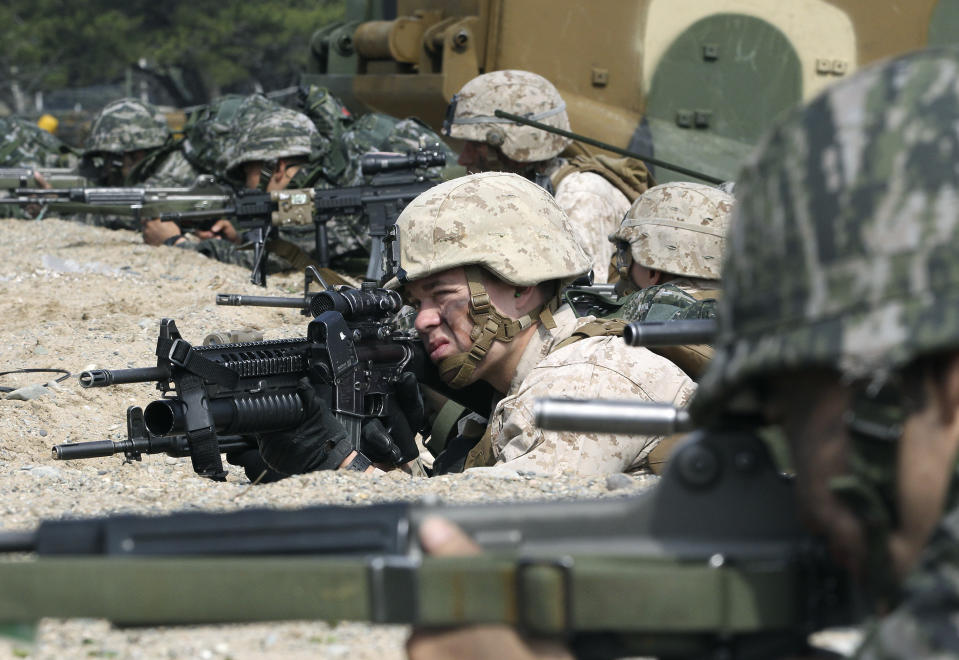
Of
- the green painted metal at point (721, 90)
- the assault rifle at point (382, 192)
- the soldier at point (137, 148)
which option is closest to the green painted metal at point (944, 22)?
the green painted metal at point (721, 90)

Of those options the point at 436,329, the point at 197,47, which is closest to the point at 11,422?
the point at 436,329

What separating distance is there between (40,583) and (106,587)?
76 millimetres

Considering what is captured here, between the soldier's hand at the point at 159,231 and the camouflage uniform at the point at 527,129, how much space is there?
3.89m

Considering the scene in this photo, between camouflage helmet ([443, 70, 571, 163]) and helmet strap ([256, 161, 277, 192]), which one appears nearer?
camouflage helmet ([443, 70, 571, 163])

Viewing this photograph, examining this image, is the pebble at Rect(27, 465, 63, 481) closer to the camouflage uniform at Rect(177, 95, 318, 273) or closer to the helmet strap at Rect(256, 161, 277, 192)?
the camouflage uniform at Rect(177, 95, 318, 273)

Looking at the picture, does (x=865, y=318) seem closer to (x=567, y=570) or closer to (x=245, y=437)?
(x=567, y=570)

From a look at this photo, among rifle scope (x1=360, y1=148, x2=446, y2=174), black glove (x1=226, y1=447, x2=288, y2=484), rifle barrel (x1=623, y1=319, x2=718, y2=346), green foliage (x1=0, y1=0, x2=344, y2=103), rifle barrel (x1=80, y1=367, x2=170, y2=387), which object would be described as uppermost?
rifle barrel (x1=623, y1=319, x2=718, y2=346)

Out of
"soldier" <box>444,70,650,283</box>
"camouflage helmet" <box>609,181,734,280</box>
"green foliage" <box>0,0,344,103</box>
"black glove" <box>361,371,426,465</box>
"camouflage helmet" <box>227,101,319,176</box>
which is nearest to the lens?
"black glove" <box>361,371,426,465</box>

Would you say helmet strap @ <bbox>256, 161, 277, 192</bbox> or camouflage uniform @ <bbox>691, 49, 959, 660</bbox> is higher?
camouflage uniform @ <bbox>691, 49, 959, 660</bbox>

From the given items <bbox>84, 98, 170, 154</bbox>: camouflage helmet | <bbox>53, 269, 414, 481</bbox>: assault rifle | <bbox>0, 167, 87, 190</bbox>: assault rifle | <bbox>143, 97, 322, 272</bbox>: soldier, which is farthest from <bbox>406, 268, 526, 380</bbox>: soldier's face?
<bbox>84, 98, 170, 154</bbox>: camouflage helmet

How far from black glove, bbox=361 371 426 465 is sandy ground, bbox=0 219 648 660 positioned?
48 centimetres

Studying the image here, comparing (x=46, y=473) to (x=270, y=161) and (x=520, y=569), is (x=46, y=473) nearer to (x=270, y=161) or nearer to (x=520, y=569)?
(x=520, y=569)

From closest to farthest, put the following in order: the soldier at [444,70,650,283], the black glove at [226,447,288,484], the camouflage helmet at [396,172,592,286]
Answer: the camouflage helmet at [396,172,592,286], the black glove at [226,447,288,484], the soldier at [444,70,650,283]

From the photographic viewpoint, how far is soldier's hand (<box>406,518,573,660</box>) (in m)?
1.52
